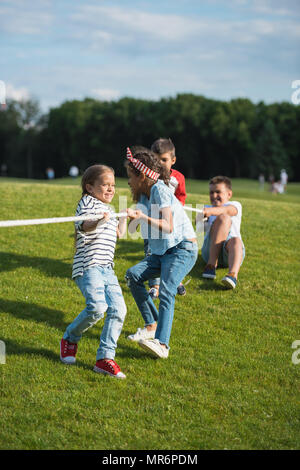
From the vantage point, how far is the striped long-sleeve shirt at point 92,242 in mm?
5137

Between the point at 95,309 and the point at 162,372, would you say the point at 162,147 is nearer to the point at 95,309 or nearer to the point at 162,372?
the point at 95,309

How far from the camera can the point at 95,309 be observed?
4.91 meters

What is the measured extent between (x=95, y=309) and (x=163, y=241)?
1.10 meters

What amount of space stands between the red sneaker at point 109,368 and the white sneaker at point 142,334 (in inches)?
33.5

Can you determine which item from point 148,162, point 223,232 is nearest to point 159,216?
point 148,162

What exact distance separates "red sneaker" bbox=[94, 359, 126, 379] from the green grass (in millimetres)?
85

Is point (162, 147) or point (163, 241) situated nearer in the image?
point (163, 241)

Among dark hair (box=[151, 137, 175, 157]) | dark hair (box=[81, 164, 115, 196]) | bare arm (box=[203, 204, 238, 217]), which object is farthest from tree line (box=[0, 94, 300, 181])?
dark hair (box=[81, 164, 115, 196])

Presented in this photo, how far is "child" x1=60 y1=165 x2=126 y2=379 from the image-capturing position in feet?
16.3

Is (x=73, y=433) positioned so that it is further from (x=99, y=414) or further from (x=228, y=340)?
(x=228, y=340)

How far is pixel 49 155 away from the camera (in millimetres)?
93625

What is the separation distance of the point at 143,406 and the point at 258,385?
127cm

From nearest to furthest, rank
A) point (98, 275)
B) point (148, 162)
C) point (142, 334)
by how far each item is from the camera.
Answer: point (98, 275), point (148, 162), point (142, 334)

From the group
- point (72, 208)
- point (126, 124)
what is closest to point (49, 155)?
point (126, 124)
